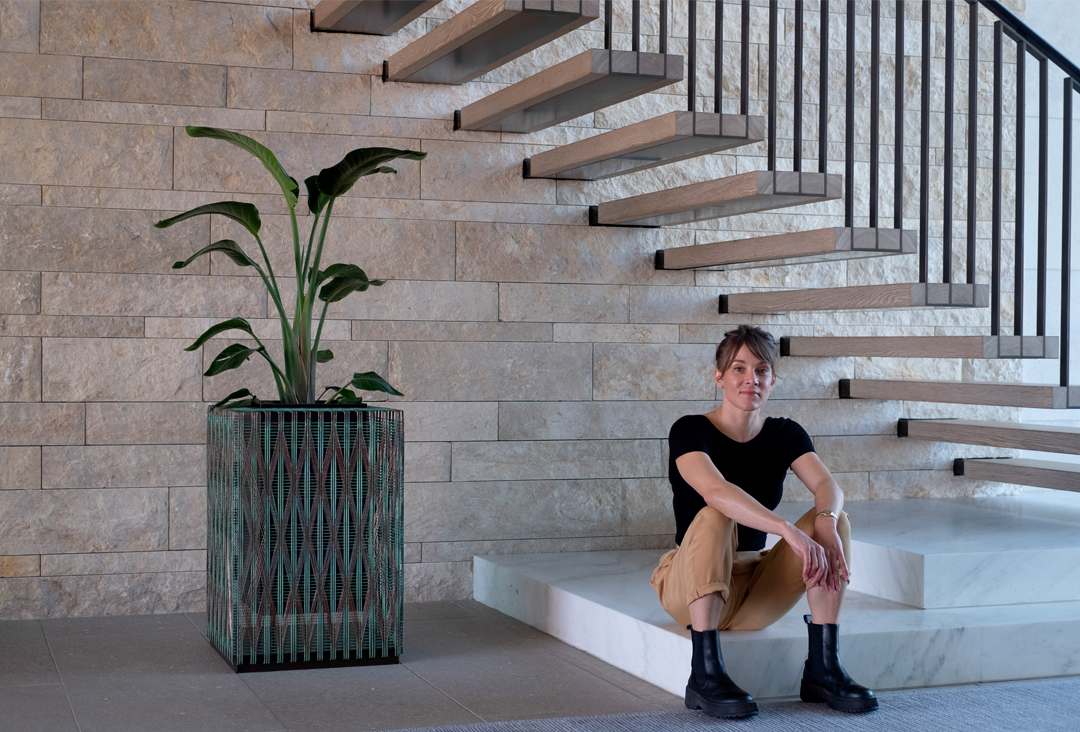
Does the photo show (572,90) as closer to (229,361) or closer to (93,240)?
(229,361)

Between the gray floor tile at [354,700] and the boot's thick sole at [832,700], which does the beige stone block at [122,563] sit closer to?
the gray floor tile at [354,700]

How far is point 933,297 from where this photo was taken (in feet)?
10.8

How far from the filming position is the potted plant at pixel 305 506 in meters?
3.16

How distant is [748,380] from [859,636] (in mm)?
704

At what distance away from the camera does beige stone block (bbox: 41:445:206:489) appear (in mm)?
3801

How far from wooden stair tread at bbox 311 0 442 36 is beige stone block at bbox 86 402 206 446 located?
4.45 feet

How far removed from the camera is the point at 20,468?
3.76m

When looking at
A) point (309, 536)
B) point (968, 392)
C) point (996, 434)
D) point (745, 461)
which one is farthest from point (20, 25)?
point (996, 434)

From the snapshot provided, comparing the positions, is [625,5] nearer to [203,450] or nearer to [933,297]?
[933,297]

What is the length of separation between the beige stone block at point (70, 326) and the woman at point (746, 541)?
1.91 m

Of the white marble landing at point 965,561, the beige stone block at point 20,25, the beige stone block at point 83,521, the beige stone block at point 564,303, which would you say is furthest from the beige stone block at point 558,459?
the beige stone block at point 20,25

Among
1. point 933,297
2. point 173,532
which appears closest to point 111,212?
point 173,532

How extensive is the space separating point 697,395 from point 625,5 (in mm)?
1513

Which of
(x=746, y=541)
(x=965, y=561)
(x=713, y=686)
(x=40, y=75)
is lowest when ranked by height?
(x=713, y=686)
